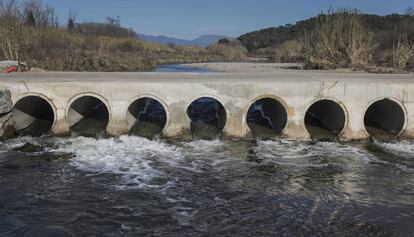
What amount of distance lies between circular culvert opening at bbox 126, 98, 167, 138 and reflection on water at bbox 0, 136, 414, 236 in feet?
3.02

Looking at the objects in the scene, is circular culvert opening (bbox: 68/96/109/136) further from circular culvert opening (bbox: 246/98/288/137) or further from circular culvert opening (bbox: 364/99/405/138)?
circular culvert opening (bbox: 364/99/405/138)

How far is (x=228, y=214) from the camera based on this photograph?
803 cm

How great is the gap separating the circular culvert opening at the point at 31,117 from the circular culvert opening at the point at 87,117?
787 mm

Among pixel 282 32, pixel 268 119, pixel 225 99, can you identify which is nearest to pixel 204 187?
pixel 225 99

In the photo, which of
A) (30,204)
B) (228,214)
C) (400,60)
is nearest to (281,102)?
(228,214)

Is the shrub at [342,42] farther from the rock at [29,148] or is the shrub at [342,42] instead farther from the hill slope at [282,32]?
the hill slope at [282,32]

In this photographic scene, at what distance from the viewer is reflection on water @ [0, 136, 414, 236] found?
7.55 meters

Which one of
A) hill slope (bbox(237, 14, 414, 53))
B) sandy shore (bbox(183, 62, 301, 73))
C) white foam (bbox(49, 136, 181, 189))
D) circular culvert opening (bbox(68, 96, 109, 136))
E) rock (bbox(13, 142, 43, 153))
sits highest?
hill slope (bbox(237, 14, 414, 53))

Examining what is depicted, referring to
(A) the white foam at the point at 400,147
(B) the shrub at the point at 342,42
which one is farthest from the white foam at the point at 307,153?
(B) the shrub at the point at 342,42

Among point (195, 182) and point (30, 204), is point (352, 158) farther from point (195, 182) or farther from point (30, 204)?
point (30, 204)

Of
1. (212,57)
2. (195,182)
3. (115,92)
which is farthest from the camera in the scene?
(212,57)

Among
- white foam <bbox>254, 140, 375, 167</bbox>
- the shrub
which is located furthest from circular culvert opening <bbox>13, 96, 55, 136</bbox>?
the shrub

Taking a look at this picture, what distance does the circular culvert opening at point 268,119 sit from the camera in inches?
563

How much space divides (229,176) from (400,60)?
678 inches
